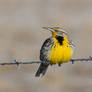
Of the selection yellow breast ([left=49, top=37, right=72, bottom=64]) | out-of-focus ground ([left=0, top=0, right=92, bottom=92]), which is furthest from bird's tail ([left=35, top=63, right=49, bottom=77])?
out-of-focus ground ([left=0, top=0, right=92, bottom=92])

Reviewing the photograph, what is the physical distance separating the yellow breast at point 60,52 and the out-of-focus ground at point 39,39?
14.3ft

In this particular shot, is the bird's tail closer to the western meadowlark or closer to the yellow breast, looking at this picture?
the western meadowlark

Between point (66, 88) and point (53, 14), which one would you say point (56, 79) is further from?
point (53, 14)

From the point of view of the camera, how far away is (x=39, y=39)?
1634 centimetres

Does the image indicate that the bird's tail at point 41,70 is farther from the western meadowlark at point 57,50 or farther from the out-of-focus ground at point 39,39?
the out-of-focus ground at point 39,39

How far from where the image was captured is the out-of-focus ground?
1453 cm

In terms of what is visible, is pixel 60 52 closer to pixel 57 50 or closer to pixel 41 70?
pixel 57 50

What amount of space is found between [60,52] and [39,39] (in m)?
6.59

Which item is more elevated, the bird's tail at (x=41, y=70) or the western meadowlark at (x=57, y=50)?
the western meadowlark at (x=57, y=50)

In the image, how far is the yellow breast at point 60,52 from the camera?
32.0 feet

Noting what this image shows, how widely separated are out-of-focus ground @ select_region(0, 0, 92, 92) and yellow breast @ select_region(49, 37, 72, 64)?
4.36 m

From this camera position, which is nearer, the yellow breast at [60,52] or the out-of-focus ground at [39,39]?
the yellow breast at [60,52]

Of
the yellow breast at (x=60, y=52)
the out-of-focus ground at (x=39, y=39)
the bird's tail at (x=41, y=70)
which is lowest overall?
the out-of-focus ground at (x=39, y=39)

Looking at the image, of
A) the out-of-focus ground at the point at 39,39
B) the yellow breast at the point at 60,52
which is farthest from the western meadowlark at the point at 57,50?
the out-of-focus ground at the point at 39,39
